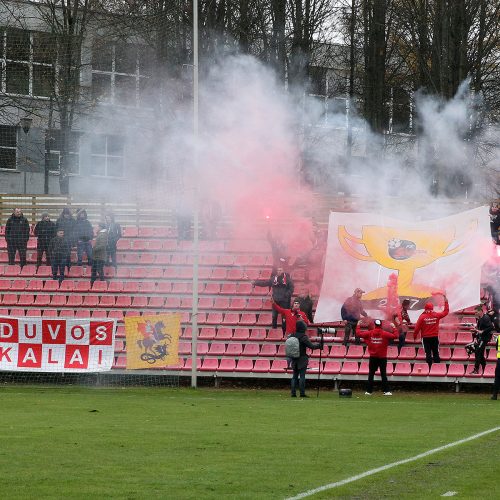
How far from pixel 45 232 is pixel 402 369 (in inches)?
499

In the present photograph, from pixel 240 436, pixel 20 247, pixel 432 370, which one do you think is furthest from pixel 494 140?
pixel 240 436

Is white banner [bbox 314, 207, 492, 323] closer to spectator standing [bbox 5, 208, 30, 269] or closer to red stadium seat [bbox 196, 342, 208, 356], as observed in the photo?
red stadium seat [bbox 196, 342, 208, 356]

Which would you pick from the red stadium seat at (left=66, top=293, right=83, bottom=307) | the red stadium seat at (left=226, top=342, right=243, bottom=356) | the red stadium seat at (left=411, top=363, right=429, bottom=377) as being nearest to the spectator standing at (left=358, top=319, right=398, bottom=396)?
the red stadium seat at (left=411, top=363, right=429, bottom=377)

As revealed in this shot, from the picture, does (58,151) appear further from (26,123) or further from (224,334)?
(224,334)

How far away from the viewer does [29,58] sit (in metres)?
40.4

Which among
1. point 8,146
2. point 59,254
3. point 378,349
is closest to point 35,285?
point 59,254

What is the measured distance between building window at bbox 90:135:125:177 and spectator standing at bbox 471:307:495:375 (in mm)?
20245

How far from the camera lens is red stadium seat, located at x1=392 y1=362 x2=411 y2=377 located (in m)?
29.5

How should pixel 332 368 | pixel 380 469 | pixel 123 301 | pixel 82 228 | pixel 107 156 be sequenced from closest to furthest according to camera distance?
1. pixel 380 469
2. pixel 332 368
3. pixel 123 301
4. pixel 82 228
5. pixel 107 156

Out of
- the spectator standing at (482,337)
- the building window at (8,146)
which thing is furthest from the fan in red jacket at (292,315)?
the building window at (8,146)

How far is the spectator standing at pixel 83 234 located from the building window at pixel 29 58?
7191mm

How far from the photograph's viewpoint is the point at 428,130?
109 feet

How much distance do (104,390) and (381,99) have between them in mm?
17326

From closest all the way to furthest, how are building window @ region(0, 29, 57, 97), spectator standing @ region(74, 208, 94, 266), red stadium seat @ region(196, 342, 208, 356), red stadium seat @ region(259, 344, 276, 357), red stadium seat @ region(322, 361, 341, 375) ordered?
1. red stadium seat @ region(322, 361, 341, 375)
2. red stadium seat @ region(259, 344, 276, 357)
3. red stadium seat @ region(196, 342, 208, 356)
4. spectator standing @ region(74, 208, 94, 266)
5. building window @ region(0, 29, 57, 97)
